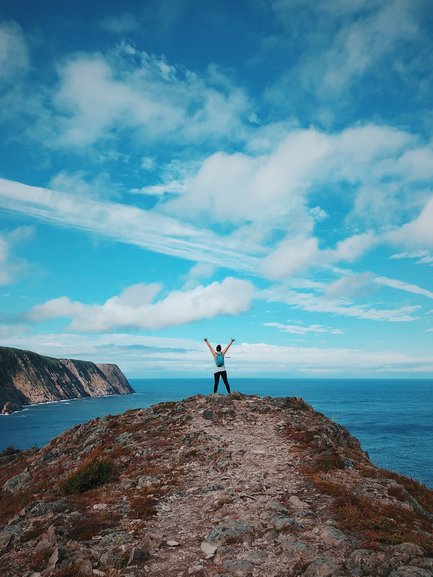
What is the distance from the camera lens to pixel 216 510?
13.4 metres

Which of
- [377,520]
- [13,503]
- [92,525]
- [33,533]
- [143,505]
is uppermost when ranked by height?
[377,520]

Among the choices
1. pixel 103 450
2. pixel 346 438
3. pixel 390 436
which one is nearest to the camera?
pixel 103 450

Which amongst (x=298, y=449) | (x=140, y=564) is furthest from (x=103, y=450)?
(x=140, y=564)

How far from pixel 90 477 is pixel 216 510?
679cm

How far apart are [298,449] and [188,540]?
9304mm

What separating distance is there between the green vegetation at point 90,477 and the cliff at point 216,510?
0.05 metres

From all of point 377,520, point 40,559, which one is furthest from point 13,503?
point 377,520

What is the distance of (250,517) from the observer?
12.5m

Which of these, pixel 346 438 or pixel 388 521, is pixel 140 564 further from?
pixel 346 438

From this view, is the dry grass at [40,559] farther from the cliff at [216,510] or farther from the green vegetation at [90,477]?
the green vegetation at [90,477]

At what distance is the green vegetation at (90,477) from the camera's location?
1680 centimetres

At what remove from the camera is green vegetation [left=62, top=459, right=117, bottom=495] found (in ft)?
55.1

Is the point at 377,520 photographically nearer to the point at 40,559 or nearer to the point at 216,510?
the point at 216,510

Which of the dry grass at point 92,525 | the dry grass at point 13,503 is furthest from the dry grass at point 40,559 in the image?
the dry grass at point 13,503
